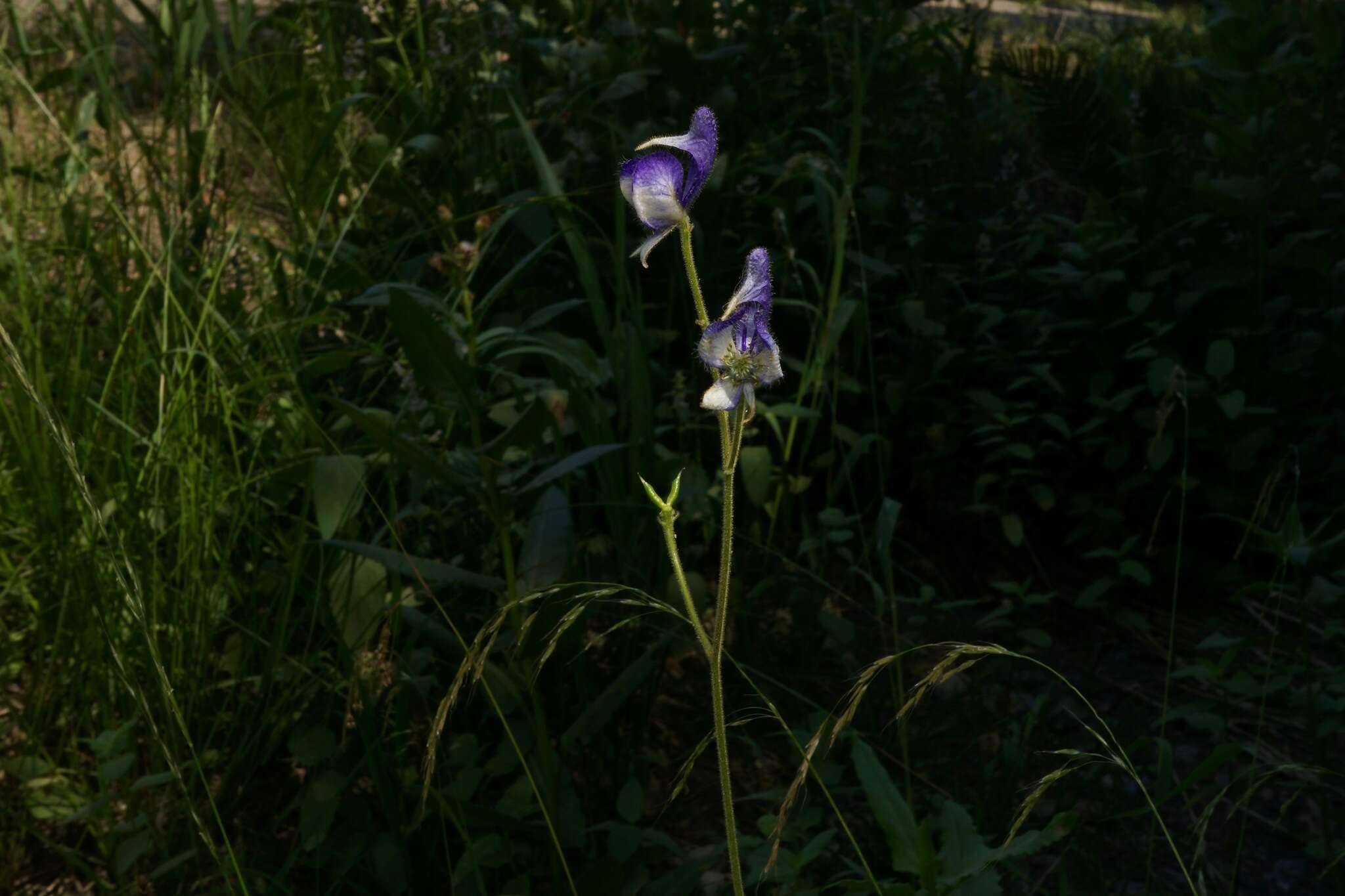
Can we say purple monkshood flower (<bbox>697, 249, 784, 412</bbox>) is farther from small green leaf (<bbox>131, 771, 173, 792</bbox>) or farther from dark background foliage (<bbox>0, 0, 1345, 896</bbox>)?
small green leaf (<bbox>131, 771, 173, 792</bbox>)

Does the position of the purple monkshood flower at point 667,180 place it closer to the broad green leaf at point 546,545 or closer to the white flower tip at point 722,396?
the white flower tip at point 722,396

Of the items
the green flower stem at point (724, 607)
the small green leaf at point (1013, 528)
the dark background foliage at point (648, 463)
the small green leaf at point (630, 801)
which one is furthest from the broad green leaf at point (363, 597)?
the small green leaf at point (1013, 528)

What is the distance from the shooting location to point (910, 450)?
2473 millimetres

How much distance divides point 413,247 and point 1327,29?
5.60ft

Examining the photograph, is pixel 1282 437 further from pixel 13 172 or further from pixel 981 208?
pixel 13 172

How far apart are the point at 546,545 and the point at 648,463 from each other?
0.31 meters

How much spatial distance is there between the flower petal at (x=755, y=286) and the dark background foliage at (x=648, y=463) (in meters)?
0.55

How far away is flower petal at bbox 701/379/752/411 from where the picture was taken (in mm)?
835

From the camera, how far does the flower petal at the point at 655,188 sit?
881 millimetres

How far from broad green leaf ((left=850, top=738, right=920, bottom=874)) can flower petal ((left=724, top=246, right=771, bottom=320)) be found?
0.62 meters

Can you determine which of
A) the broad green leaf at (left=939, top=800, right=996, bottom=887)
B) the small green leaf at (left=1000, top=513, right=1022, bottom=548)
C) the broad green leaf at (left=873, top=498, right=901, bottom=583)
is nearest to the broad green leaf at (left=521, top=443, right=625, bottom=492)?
the broad green leaf at (left=873, top=498, right=901, bottom=583)

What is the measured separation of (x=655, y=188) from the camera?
884 mm

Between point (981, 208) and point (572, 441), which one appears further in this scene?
point (981, 208)

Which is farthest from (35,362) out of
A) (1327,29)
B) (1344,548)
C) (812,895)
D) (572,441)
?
(1327,29)
